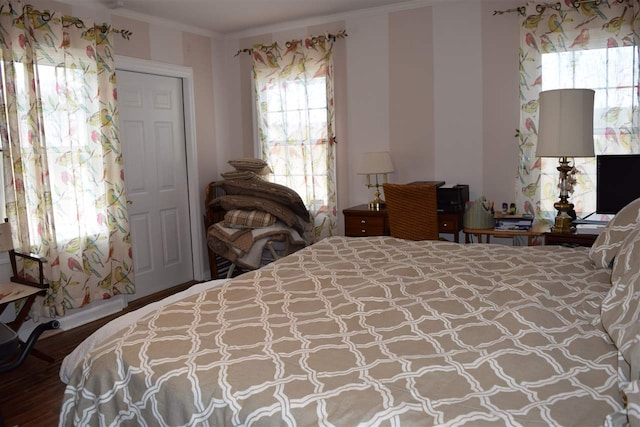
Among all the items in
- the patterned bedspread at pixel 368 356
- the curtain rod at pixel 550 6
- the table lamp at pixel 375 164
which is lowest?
the patterned bedspread at pixel 368 356

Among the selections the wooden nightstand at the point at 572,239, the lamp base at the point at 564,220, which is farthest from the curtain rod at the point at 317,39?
the wooden nightstand at the point at 572,239

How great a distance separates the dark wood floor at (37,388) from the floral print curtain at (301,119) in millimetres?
2344

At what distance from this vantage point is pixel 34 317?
369 cm

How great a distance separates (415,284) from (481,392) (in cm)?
84

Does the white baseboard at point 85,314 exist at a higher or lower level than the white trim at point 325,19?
lower

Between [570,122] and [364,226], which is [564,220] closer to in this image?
[570,122]

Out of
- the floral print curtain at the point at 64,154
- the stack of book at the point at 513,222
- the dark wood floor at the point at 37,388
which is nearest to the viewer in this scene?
the dark wood floor at the point at 37,388

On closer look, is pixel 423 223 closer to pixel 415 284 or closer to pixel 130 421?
pixel 415 284

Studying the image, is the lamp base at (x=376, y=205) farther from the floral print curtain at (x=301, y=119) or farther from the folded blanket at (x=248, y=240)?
the folded blanket at (x=248, y=240)

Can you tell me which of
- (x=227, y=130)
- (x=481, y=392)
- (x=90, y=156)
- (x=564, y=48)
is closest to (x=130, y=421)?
(x=481, y=392)

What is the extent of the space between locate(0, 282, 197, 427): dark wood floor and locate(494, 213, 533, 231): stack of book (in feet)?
10.5

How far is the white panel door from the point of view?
4.55 m

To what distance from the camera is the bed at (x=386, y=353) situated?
1203 mm

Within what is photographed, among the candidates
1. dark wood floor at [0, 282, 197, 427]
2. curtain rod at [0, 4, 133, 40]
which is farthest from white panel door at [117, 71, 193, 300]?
dark wood floor at [0, 282, 197, 427]
